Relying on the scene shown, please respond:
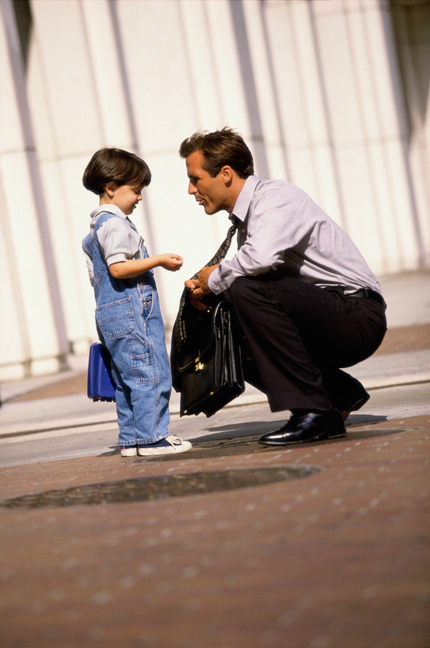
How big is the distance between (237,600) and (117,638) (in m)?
0.32

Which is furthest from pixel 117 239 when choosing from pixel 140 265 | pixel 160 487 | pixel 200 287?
pixel 160 487

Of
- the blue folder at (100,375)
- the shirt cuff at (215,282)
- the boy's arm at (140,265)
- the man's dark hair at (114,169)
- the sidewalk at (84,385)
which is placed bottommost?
the sidewalk at (84,385)

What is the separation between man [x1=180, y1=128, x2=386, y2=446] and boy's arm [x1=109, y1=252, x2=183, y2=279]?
0.48 ft

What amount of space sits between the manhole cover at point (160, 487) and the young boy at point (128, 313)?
79 centimetres

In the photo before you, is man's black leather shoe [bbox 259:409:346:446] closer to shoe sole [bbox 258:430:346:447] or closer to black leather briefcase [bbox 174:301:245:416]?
shoe sole [bbox 258:430:346:447]

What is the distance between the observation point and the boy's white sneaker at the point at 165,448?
529 centimetres

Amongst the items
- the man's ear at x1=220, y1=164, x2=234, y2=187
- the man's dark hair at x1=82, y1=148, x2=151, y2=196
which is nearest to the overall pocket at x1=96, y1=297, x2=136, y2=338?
the man's dark hair at x1=82, y1=148, x2=151, y2=196

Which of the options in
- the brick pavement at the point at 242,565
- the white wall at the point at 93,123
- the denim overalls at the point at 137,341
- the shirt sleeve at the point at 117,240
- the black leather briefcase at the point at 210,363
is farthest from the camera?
the white wall at the point at 93,123

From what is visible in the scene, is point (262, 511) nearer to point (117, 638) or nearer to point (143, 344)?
point (117, 638)

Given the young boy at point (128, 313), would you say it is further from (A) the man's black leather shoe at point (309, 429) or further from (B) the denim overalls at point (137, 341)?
(A) the man's black leather shoe at point (309, 429)

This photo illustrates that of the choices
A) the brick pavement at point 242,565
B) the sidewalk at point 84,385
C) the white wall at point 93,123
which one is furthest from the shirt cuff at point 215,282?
the white wall at point 93,123

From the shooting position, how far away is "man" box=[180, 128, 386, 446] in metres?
4.86

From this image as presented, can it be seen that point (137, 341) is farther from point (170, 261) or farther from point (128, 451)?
point (128, 451)

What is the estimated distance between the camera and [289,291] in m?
Result: 4.91
